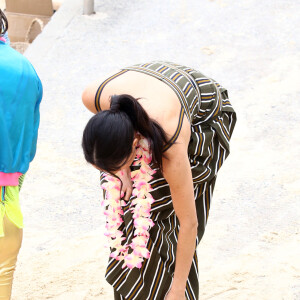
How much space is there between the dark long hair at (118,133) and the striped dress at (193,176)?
169 millimetres

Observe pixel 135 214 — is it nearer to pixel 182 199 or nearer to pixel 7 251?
pixel 182 199

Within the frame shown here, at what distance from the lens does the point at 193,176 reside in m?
2.33

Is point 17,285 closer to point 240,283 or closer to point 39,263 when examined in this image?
point 39,263

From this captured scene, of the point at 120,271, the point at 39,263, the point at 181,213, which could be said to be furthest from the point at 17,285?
the point at 181,213

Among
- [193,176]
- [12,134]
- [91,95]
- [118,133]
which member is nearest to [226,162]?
[193,176]

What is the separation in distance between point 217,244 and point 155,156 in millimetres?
1705

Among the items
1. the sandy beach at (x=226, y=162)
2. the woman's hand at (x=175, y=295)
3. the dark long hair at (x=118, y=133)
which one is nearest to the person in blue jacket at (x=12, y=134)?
the dark long hair at (x=118, y=133)

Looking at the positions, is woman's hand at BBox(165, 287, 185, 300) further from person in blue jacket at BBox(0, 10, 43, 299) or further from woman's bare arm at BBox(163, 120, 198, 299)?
person in blue jacket at BBox(0, 10, 43, 299)

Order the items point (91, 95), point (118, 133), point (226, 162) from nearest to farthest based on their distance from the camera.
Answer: point (118, 133)
point (91, 95)
point (226, 162)

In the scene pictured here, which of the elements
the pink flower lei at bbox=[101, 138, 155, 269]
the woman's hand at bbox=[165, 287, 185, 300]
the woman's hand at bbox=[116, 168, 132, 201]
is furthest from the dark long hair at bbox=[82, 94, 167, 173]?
the woman's hand at bbox=[165, 287, 185, 300]

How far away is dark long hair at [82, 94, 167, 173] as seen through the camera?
1852 mm

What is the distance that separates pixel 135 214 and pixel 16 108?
62 centimetres

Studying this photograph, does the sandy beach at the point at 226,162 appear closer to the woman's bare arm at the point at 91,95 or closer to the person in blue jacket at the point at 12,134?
the person in blue jacket at the point at 12,134

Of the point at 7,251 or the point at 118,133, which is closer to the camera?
the point at 118,133
